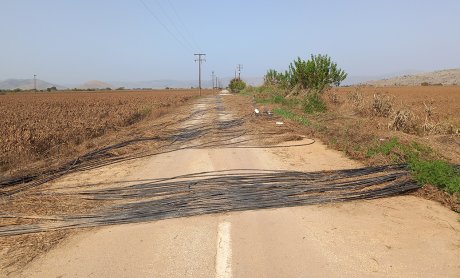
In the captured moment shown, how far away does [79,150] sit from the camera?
38.9 feet

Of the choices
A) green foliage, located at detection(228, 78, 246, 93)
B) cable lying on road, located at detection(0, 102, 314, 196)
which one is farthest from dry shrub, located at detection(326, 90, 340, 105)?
green foliage, located at detection(228, 78, 246, 93)

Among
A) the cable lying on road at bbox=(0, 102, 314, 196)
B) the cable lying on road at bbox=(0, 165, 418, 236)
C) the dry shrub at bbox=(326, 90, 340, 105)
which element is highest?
the dry shrub at bbox=(326, 90, 340, 105)

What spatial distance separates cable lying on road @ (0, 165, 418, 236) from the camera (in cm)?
593

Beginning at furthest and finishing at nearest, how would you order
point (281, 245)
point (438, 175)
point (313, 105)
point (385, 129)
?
point (313, 105) < point (385, 129) < point (438, 175) < point (281, 245)

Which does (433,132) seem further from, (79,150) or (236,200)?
(79,150)

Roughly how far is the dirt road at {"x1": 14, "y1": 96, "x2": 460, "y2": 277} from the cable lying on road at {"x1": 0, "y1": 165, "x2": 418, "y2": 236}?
27 centimetres

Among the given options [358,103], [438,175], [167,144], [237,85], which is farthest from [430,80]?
[438,175]

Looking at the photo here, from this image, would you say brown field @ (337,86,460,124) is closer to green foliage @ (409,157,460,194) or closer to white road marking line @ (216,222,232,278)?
green foliage @ (409,157,460,194)

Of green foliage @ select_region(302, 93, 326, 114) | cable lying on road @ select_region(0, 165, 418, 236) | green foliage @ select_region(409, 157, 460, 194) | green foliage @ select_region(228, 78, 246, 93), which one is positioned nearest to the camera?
cable lying on road @ select_region(0, 165, 418, 236)

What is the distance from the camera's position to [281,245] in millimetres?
4926

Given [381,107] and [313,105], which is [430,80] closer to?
[313,105]

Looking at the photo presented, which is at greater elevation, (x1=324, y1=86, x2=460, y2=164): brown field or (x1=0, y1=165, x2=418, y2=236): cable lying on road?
(x1=324, y1=86, x2=460, y2=164): brown field

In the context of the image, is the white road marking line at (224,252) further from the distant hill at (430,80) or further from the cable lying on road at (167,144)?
the distant hill at (430,80)

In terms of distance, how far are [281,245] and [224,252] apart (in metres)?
0.72
